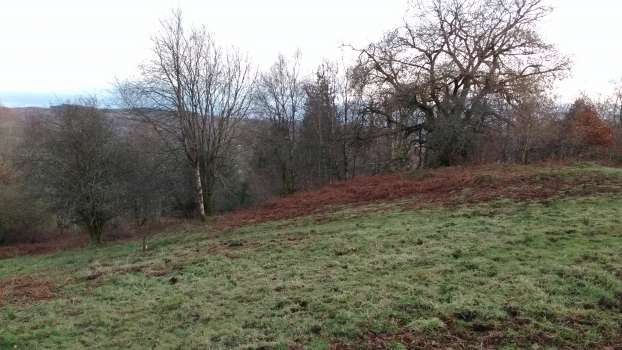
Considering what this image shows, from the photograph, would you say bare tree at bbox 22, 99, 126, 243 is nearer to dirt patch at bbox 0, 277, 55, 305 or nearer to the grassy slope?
dirt patch at bbox 0, 277, 55, 305

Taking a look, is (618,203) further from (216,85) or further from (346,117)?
(346,117)

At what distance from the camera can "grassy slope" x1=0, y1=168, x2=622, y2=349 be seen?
502 cm

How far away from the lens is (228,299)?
6.96 m

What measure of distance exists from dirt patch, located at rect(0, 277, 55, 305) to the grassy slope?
10.4 inches

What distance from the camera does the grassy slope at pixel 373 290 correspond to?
502cm

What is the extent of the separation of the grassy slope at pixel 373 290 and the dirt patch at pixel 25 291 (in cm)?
26

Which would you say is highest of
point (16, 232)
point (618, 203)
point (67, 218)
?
point (618, 203)

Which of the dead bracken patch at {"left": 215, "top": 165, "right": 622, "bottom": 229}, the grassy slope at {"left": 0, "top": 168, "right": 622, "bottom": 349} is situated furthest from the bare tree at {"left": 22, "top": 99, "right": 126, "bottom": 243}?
the grassy slope at {"left": 0, "top": 168, "right": 622, "bottom": 349}

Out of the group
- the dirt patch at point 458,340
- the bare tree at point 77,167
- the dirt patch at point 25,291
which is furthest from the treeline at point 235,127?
the dirt patch at point 458,340

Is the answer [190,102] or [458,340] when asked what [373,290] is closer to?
[458,340]

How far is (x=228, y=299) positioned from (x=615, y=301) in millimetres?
5500

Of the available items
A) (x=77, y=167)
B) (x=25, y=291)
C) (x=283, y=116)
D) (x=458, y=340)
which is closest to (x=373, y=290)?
(x=458, y=340)

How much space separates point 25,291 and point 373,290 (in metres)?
7.83

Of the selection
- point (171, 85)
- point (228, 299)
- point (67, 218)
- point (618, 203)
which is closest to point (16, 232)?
point (67, 218)
